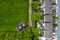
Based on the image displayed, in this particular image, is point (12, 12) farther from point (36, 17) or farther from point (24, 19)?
point (36, 17)

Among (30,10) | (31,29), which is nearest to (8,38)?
(31,29)

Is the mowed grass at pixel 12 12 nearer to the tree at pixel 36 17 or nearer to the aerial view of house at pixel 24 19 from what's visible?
the aerial view of house at pixel 24 19

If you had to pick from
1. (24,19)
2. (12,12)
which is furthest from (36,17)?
(12,12)

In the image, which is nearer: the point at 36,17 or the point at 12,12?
the point at 36,17

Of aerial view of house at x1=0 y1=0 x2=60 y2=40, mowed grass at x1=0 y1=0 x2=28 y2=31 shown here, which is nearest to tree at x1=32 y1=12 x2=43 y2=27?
aerial view of house at x1=0 y1=0 x2=60 y2=40

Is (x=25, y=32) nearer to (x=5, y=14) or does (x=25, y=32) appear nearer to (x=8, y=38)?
(x=8, y=38)

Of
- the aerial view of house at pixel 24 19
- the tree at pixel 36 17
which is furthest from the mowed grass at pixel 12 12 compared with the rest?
the tree at pixel 36 17

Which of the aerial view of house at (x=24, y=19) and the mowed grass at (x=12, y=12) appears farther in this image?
the mowed grass at (x=12, y=12)

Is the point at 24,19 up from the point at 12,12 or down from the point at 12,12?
down

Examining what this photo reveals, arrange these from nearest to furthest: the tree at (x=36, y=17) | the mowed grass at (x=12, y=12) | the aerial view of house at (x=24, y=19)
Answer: the aerial view of house at (x=24, y=19) → the tree at (x=36, y=17) → the mowed grass at (x=12, y=12)
